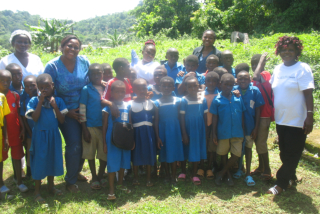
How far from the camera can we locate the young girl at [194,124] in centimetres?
349

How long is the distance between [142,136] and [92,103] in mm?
829

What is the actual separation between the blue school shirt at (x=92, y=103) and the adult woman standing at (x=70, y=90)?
11cm

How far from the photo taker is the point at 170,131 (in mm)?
3490

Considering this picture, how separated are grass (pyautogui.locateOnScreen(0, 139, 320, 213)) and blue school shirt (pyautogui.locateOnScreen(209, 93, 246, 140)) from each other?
0.78 meters

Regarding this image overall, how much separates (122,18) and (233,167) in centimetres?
9716

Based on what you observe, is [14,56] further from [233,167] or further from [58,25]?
[58,25]

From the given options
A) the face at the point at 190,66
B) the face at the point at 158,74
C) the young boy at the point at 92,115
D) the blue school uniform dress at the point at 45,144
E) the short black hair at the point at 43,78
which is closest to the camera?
the short black hair at the point at 43,78

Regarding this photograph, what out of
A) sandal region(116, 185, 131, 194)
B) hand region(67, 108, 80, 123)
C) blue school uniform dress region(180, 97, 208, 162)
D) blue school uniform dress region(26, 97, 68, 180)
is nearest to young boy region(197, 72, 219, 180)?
blue school uniform dress region(180, 97, 208, 162)

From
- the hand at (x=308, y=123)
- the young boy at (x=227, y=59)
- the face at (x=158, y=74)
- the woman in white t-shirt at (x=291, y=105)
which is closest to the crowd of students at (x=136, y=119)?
the face at (x=158, y=74)

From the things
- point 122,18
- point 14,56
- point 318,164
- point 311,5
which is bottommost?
point 318,164

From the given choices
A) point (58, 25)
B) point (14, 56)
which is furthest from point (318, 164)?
point (58, 25)

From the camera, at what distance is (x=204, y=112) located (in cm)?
358

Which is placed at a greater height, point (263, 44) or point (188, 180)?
point (263, 44)

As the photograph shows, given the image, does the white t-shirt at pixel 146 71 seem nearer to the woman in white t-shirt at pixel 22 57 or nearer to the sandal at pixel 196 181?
the woman in white t-shirt at pixel 22 57
